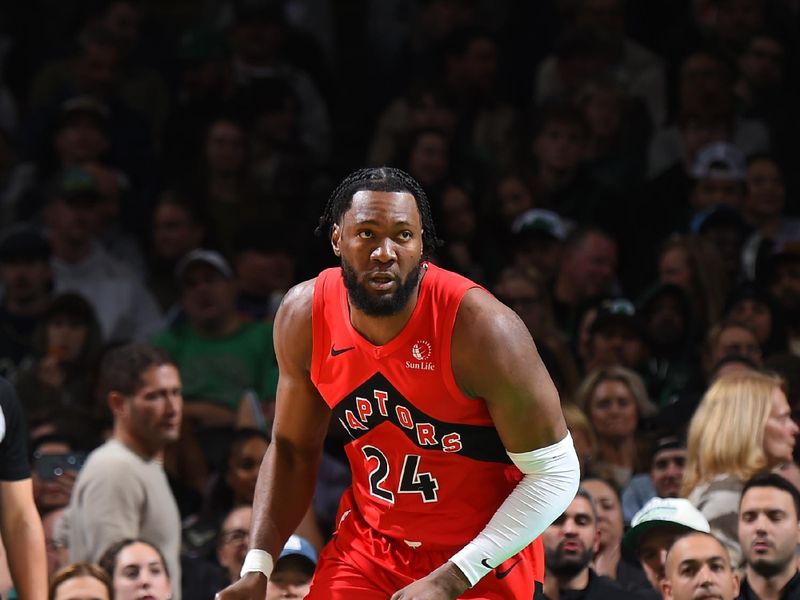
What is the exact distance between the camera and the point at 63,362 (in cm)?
798

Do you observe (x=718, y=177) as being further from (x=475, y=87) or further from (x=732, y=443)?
(x=732, y=443)

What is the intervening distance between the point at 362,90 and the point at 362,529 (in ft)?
24.0

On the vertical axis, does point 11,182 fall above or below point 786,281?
above

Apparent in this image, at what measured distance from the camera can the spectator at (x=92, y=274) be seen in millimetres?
8922

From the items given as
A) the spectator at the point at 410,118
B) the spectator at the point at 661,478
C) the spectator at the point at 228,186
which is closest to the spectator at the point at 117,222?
the spectator at the point at 228,186

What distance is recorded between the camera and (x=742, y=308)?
784 cm

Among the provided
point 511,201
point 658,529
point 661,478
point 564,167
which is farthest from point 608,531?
point 564,167

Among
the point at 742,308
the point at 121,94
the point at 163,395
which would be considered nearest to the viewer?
the point at 163,395

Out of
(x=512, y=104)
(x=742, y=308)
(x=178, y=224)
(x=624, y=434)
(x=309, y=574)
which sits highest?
(x=512, y=104)

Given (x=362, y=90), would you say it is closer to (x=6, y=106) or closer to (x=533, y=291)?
(x=6, y=106)

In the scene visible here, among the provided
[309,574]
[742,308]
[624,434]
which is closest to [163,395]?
[309,574]

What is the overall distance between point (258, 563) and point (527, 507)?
713mm

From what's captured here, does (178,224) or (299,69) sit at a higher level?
(299,69)

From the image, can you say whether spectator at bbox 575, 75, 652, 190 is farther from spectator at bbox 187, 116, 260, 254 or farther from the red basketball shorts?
the red basketball shorts
